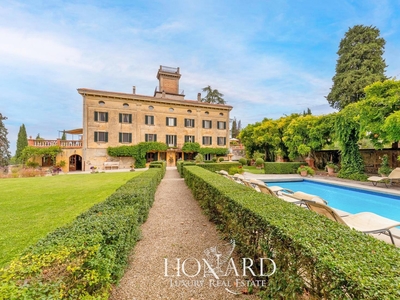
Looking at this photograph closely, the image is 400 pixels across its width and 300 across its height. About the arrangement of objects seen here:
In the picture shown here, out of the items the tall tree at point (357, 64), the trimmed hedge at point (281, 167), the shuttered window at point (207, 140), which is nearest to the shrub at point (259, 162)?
the trimmed hedge at point (281, 167)

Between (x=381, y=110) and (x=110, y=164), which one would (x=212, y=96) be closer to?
(x=110, y=164)

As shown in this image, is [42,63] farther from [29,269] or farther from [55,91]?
[29,269]

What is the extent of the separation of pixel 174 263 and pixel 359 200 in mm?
9890

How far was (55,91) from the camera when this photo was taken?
21609 mm

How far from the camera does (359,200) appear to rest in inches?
353

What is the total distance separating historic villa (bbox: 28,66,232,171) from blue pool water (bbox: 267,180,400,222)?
17.9m

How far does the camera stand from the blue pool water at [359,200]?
24.5 feet

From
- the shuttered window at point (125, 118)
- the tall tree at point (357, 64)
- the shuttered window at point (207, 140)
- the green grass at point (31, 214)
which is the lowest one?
the green grass at point (31, 214)

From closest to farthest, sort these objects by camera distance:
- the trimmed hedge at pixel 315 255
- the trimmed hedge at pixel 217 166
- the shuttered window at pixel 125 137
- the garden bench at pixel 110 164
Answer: the trimmed hedge at pixel 315 255 < the trimmed hedge at pixel 217 166 < the garden bench at pixel 110 164 < the shuttered window at pixel 125 137

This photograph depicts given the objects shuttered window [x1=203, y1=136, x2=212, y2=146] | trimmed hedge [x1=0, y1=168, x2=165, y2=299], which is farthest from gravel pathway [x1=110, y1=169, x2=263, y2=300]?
shuttered window [x1=203, y1=136, x2=212, y2=146]

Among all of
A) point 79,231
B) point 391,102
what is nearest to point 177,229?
point 79,231

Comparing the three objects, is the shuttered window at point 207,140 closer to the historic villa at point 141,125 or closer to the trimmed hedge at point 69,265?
the historic villa at point 141,125

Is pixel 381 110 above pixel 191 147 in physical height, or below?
above

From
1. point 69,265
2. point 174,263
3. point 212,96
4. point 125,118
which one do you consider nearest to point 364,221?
point 174,263
